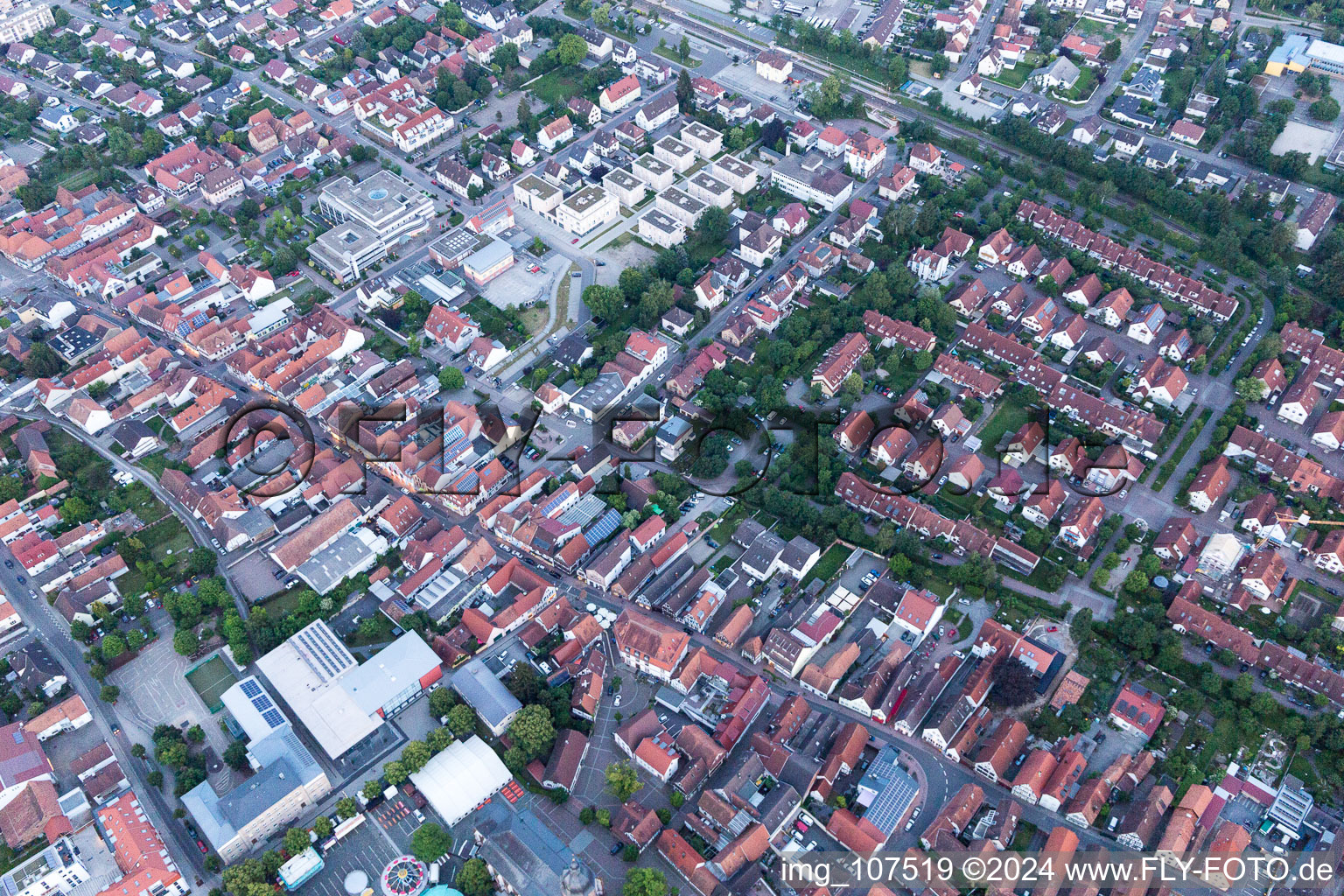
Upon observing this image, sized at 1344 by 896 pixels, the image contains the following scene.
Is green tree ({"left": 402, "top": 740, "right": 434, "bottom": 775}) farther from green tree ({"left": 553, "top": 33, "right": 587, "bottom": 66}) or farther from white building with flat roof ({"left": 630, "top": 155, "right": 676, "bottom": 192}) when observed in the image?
green tree ({"left": 553, "top": 33, "right": 587, "bottom": 66})

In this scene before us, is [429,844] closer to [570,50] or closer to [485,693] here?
[485,693]

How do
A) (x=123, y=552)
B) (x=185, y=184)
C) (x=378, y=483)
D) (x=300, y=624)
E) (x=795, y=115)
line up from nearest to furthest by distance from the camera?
(x=300, y=624)
(x=123, y=552)
(x=378, y=483)
(x=185, y=184)
(x=795, y=115)

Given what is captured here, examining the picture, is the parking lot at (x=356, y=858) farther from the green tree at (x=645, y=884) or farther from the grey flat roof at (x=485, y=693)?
the green tree at (x=645, y=884)

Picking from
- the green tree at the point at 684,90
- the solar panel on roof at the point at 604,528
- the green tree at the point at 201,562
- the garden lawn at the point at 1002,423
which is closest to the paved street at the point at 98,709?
the green tree at the point at 201,562

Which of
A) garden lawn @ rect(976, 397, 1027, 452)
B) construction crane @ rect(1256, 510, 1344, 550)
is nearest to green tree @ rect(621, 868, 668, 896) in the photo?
garden lawn @ rect(976, 397, 1027, 452)

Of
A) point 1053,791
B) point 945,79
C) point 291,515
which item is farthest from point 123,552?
point 945,79

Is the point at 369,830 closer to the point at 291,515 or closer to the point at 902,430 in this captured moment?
the point at 291,515
